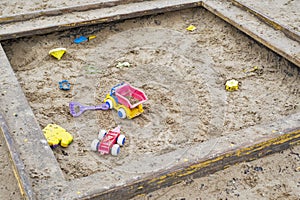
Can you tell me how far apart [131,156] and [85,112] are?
1.59ft

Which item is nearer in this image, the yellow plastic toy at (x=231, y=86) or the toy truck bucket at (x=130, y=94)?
the toy truck bucket at (x=130, y=94)

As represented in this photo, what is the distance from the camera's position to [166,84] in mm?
2717

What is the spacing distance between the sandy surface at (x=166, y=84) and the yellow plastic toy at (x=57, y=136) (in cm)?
4

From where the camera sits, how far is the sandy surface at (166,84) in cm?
211

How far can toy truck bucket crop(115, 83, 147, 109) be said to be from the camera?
2.43m

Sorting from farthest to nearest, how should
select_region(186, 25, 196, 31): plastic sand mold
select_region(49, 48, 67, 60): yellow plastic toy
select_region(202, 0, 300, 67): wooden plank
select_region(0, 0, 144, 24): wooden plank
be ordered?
select_region(186, 25, 196, 31): plastic sand mold → select_region(0, 0, 144, 24): wooden plank → select_region(49, 48, 67, 60): yellow plastic toy → select_region(202, 0, 300, 67): wooden plank

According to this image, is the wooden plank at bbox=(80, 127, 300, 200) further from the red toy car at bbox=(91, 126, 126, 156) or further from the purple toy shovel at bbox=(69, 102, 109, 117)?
the purple toy shovel at bbox=(69, 102, 109, 117)

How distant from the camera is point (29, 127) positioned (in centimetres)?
205

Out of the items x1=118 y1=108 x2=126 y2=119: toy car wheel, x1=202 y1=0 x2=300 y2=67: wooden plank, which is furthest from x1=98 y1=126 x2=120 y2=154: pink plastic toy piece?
x1=202 y1=0 x2=300 y2=67: wooden plank

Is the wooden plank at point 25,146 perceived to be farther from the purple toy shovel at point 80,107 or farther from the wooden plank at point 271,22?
the wooden plank at point 271,22

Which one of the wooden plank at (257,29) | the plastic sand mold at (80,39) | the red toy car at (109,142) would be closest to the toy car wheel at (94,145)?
the red toy car at (109,142)

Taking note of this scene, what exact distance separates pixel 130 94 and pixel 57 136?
57 centimetres

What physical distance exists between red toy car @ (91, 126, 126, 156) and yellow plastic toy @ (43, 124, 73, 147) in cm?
14

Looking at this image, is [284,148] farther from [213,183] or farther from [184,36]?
[184,36]
